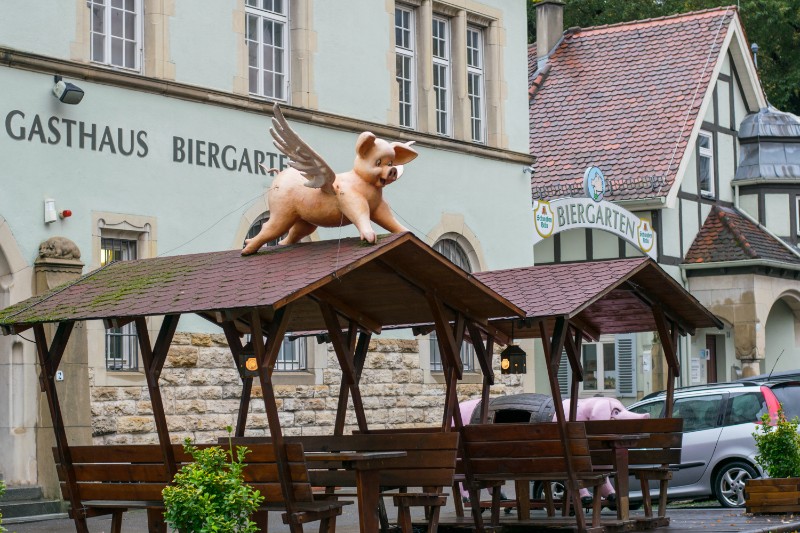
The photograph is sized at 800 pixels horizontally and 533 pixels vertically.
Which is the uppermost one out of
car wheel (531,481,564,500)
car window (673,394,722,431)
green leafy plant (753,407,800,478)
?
car window (673,394,722,431)

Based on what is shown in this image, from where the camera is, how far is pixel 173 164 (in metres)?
19.5

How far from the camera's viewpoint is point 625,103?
34625 millimetres

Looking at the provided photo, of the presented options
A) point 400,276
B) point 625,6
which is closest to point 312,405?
point 400,276

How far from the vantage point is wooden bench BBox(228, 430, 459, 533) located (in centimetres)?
1198

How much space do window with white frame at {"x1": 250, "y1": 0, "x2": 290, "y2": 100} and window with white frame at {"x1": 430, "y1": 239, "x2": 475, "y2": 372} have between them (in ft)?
14.1

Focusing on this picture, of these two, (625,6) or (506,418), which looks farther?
(625,6)

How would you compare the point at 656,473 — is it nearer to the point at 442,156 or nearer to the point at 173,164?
the point at 173,164

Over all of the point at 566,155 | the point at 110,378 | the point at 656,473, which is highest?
the point at 566,155

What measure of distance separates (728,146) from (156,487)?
2582 cm

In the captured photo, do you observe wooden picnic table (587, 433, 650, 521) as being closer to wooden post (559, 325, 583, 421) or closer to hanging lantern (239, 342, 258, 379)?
wooden post (559, 325, 583, 421)

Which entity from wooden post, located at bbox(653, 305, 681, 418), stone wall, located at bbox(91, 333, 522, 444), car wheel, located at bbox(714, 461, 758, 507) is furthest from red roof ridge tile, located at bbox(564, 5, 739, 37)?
wooden post, located at bbox(653, 305, 681, 418)

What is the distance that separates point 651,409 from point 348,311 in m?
7.67

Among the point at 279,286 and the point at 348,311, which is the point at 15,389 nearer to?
the point at 348,311

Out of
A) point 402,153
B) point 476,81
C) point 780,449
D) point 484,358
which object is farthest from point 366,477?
point 476,81
